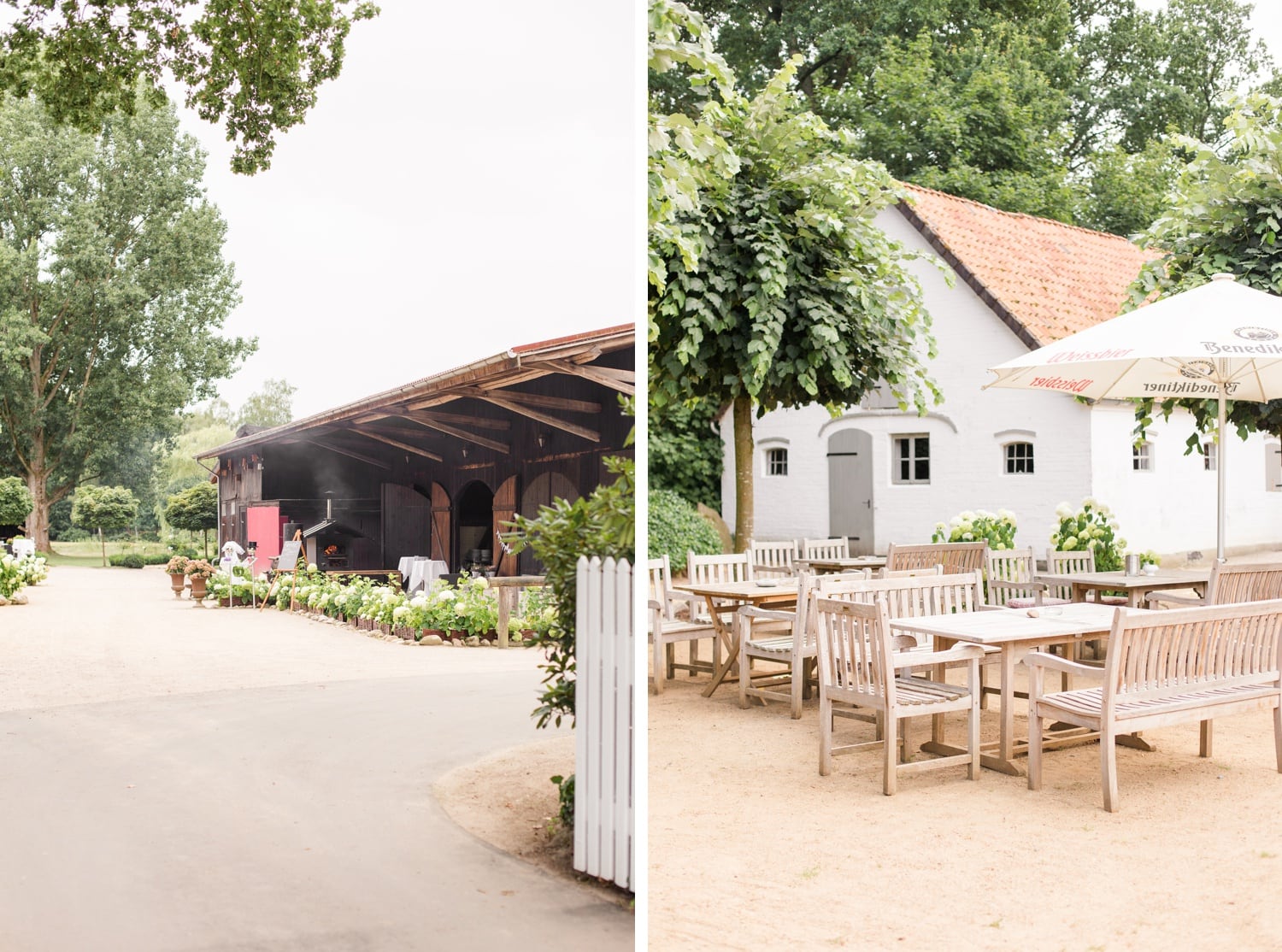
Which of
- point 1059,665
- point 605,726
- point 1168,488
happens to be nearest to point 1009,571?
point 1059,665

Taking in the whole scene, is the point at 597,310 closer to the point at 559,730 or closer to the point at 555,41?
the point at 555,41

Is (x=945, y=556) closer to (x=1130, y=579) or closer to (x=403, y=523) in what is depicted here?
(x=1130, y=579)

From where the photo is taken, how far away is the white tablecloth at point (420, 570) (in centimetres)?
300

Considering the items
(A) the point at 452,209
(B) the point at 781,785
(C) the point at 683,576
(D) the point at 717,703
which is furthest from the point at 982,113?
(A) the point at 452,209

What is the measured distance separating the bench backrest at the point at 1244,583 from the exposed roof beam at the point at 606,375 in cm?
479

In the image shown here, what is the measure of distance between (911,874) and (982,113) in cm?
1857

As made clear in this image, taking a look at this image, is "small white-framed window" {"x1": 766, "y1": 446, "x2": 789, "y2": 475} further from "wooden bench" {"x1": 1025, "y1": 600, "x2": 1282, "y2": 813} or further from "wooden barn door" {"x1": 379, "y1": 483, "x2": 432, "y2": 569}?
"wooden barn door" {"x1": 379, "y1": 483, "x2": 432, "y2": 569}

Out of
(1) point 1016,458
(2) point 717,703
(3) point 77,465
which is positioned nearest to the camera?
(3) point 77,465

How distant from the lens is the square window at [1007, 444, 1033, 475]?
14797mm

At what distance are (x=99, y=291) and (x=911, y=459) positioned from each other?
13.8m

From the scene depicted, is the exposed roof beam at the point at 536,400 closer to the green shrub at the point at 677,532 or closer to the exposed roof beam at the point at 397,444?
the exposed roof beam at the point at 397,444

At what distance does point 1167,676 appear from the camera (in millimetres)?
4918

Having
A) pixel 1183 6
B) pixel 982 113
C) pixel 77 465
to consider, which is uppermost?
pixel 1183 6

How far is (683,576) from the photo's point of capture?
15477 millimetres
